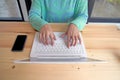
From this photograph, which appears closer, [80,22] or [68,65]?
[68,65]

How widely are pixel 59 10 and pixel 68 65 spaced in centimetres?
48

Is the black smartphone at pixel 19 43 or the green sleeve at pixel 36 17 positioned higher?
the green sleeve at pixel 36 17

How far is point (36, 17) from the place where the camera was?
2.68ft

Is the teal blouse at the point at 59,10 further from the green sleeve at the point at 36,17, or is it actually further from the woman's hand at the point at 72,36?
the woman's hand at the point at 72,36

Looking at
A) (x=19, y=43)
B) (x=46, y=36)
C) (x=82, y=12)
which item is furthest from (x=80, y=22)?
(x=19, y=43)

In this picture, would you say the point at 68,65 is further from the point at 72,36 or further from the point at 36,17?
the point at 36,17

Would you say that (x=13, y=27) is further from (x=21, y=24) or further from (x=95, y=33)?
(x=95, y=33)

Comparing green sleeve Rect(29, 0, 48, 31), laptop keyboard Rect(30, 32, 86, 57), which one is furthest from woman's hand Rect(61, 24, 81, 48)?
green sleeve Rect(29, 0, 48, 31)

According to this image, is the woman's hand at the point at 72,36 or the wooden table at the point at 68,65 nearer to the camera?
the wooden table at the point at 68,65

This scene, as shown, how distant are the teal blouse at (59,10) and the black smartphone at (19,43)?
0.43 feet

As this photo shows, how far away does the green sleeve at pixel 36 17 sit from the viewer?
0.77m

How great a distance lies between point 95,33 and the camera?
791mm

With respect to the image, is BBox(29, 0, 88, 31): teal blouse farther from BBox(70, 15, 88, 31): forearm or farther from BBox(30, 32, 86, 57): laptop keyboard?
BBox(30, 32, 86, 57): laptop keyboard

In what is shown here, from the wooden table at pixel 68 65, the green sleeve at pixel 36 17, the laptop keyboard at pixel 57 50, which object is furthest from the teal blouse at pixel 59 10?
the laptop keyboard at pixel 57 50
